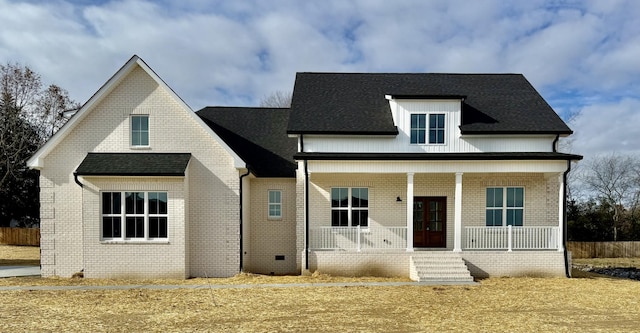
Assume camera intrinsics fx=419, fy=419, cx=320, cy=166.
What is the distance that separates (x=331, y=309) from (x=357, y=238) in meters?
5.43

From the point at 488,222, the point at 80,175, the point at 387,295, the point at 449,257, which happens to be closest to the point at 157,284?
the point at 80,175

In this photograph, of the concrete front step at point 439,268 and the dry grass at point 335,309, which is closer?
the dry grass at point 335,309

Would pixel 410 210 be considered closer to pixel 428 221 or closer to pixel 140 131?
pixel 428 221

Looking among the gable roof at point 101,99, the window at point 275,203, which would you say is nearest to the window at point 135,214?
the gable roof at point 101,99

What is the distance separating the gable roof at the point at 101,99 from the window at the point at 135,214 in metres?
2.69

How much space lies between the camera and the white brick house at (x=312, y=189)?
47.4ft

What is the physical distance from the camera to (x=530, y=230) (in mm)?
15922

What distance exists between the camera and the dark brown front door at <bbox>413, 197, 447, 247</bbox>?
17.0 meters

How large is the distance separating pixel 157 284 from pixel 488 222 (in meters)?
12.5

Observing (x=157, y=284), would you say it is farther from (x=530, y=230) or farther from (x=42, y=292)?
(x=530, y=230)

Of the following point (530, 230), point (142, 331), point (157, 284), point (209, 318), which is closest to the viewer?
point (142, 331)

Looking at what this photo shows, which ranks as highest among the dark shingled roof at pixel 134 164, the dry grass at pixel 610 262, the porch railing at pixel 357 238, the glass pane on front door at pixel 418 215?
the dark shingled roof at pixel 134 164

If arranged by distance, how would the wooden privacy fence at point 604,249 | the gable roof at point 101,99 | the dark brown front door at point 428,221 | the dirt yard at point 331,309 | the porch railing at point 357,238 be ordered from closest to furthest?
1. the dirt yard at point 331,309
2. the gable roof at point 101,99
3. the porch railing at point 357,238
4. the dark brown front door at point 428,221
5. the wooden privacy fence at point 604,249

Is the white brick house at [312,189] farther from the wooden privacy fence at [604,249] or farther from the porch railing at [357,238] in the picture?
the wooden privacy fence at [604,249]
